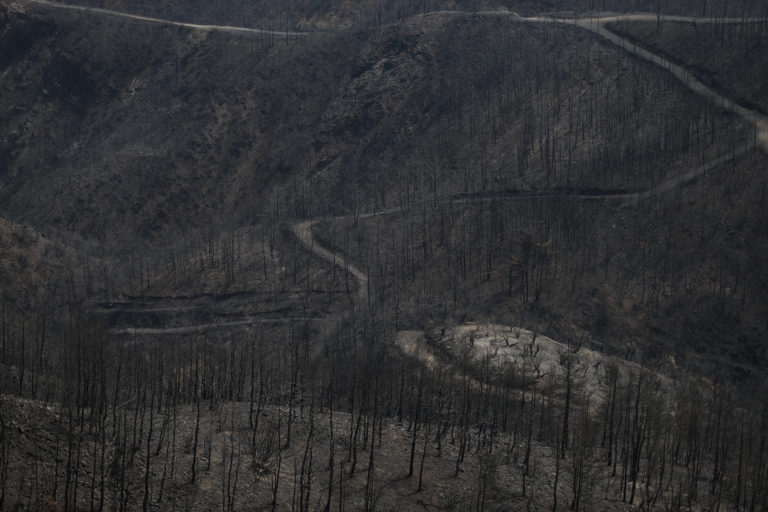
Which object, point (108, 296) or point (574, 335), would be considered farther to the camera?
point (108, 296)

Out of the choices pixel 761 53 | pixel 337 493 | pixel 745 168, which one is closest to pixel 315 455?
pixel 337 493

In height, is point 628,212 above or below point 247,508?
above

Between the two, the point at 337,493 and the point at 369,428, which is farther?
the point at 369,428

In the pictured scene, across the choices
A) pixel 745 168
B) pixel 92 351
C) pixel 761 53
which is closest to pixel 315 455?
pixel 92 351

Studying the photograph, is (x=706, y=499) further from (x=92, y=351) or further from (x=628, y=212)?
(x=628, y=212)

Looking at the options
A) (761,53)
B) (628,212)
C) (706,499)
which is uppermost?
(761,53)

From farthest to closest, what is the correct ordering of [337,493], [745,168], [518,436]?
[745,168] → [518,436] → [337,493]

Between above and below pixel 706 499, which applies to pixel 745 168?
above

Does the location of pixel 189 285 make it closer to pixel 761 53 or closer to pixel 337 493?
pixel 337 493

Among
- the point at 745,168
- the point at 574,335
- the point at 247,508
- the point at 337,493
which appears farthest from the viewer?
the point at 745,168
